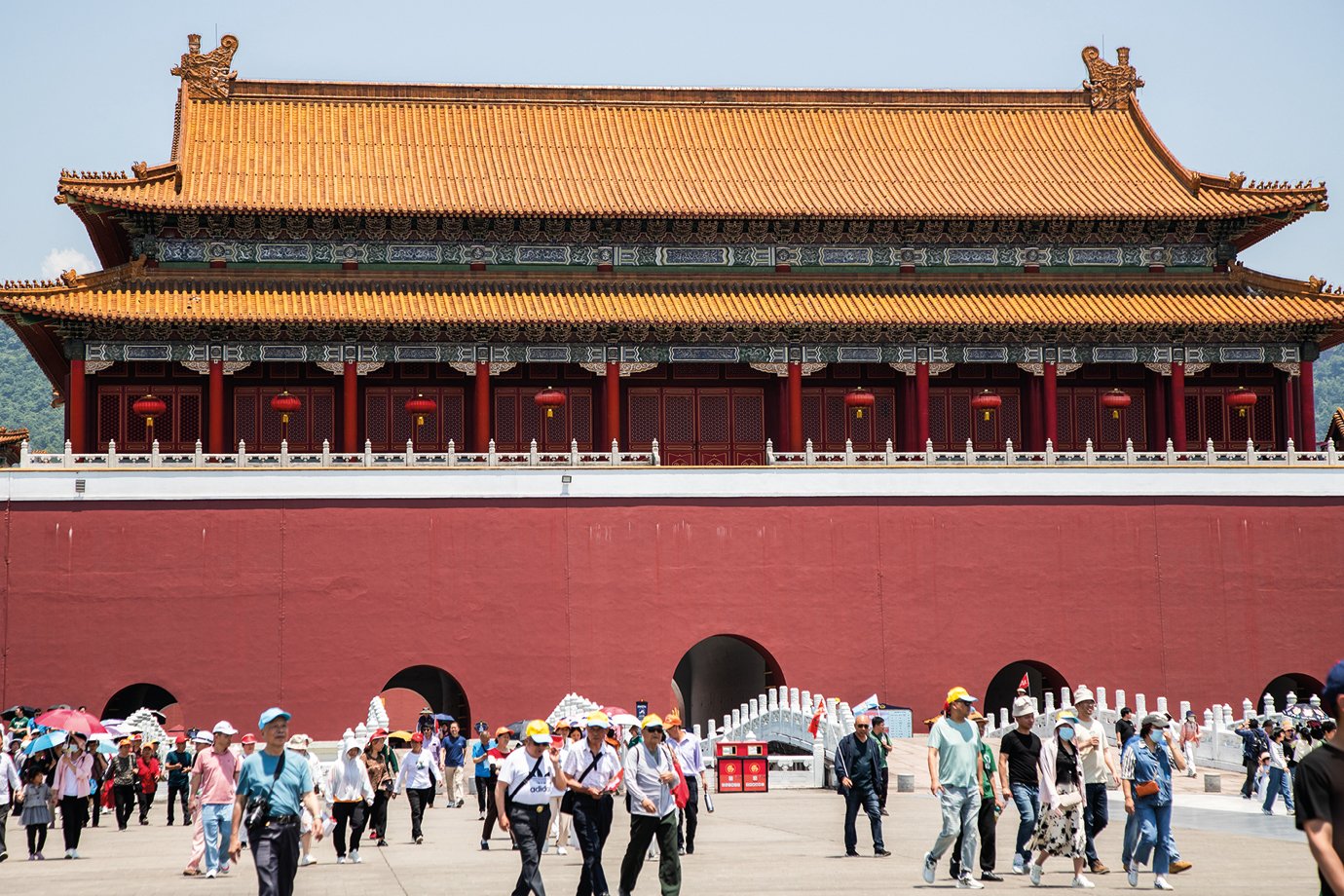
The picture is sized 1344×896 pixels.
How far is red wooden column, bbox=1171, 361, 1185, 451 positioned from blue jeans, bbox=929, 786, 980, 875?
2172 cm

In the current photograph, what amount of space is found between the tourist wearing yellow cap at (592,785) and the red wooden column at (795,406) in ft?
65.7

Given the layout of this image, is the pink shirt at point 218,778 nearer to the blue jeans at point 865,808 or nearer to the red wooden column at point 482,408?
the blue jeans at point 865,808

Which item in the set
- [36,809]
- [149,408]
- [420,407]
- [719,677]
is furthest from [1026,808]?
[719,677]

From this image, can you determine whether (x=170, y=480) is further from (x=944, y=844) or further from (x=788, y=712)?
(x=944, y=844)

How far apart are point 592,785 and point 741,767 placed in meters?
10.8

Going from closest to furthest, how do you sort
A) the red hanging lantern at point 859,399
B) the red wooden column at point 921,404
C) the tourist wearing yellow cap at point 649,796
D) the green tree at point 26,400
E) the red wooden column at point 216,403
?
the tourist wearing yellow cap at point 649,796 < the red wooden column at point 216,403 < the red wooden column at point 921,404 < the red hanging lantern at point 859,399 < the green tree at point 26,400

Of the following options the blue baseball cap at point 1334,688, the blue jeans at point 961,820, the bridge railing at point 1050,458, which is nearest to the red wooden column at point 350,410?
the bridge railing at point 1050,458

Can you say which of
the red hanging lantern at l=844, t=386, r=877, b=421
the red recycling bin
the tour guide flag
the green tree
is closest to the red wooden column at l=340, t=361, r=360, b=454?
the red hanging lantern at l=844, t=386, r=877, b=421

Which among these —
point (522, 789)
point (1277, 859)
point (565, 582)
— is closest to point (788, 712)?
point (565, 582)

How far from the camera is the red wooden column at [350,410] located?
32688mm

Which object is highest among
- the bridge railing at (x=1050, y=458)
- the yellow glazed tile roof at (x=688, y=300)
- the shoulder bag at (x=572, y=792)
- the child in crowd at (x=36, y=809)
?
the yellow glazed tile roof at (x=688, y=300)

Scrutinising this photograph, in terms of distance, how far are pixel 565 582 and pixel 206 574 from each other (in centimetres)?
622

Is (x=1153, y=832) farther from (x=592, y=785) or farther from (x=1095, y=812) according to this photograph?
(x=592, y=785)

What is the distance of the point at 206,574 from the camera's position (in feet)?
101
